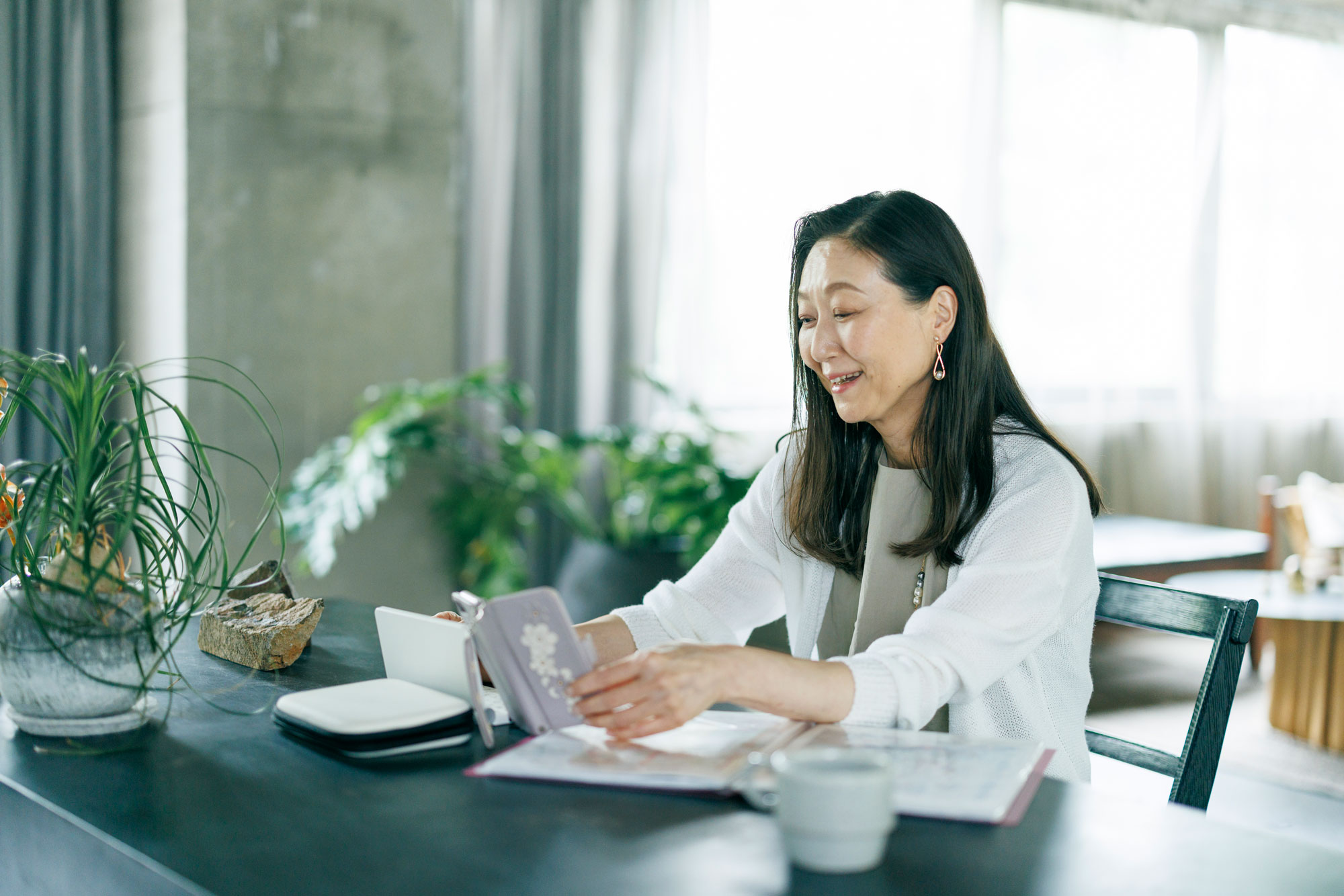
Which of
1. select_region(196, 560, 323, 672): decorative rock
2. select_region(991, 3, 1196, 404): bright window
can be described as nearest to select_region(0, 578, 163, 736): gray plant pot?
select_region(196, 560, 323, 672): decorative rock

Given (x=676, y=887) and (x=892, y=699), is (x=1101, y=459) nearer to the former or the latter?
(x=892, y=699)

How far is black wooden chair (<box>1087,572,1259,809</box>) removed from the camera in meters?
1.21

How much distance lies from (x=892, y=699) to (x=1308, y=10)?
20.6 ft

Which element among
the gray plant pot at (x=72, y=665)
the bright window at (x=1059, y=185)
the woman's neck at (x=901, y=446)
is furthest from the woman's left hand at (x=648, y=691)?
the bright window at (x=1059, y=185)

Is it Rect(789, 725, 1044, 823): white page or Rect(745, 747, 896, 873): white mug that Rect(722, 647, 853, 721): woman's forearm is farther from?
Rect(745, 747, 896, 873): white mug

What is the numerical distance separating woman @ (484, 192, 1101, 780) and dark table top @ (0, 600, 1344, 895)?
21cm

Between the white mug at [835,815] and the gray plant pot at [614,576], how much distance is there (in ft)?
7.96

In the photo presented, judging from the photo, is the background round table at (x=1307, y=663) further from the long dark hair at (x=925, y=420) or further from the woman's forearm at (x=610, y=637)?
the woman's forearm at (x=610, y=637)

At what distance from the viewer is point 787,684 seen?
113 centimetres

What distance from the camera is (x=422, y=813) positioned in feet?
3.09

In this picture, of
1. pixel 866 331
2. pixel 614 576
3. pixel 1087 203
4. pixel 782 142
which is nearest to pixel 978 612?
pixel 866 331

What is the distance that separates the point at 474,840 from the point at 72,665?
44cm

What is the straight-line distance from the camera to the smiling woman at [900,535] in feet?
3.94

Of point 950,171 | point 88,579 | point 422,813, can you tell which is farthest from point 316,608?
point 950,171
